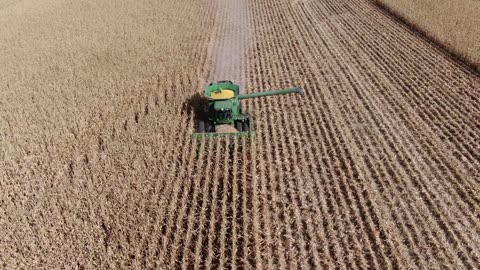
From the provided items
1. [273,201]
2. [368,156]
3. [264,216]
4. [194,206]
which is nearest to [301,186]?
[273,201]

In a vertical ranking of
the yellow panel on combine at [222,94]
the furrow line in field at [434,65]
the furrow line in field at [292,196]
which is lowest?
the furrow line in field at [292,196]

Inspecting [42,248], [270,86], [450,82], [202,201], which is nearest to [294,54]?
[270,86]

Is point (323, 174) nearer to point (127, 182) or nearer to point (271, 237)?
point (271, 237)

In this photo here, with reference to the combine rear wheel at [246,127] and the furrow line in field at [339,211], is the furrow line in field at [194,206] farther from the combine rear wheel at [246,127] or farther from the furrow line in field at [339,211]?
the furrow line in field at [339,211]

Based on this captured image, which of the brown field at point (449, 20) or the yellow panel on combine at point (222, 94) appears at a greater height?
the brown field at point (449, 20)

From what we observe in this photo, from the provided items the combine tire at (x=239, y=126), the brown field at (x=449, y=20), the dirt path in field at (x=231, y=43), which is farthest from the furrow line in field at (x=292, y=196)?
the brown field at (x=449, y=20)

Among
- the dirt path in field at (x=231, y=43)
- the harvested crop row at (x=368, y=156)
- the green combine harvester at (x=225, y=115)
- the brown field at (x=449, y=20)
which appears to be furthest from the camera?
the brown field at (x=449, y=20)

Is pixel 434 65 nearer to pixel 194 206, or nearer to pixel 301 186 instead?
pixel 301 186
